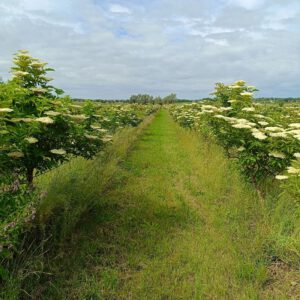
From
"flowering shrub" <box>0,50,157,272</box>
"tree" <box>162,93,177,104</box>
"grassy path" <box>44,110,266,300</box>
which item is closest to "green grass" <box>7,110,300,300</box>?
"grassy path" <box>44,110,266,300</box>

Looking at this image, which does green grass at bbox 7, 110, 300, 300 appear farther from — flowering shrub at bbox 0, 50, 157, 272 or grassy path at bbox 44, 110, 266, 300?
flowering shrub at bbox 0, 50, 157, 272

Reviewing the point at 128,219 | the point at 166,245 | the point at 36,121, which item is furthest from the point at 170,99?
the point at 36,121

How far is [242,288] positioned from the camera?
419 centimetres

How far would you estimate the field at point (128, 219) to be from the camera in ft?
13.3

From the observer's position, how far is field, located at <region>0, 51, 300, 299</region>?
4.05 meters

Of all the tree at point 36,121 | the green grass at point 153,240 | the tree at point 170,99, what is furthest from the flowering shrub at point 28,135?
the tree at point 170,99

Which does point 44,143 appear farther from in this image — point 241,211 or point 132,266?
point 241,211

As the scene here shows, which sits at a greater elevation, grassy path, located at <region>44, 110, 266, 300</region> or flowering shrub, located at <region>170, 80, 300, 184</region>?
flowering shrub, located at <region>170, 80, 300, 184</region>

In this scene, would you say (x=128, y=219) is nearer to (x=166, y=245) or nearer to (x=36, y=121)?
(x=166, y=245)

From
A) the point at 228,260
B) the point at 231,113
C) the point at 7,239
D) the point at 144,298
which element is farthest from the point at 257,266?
the point at 231,113

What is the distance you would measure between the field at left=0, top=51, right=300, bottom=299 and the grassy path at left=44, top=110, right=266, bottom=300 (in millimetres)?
19

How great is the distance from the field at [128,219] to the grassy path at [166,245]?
0.06 feet

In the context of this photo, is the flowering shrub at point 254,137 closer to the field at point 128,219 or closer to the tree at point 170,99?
the field at point 128,219

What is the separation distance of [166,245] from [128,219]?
4.23 ft
